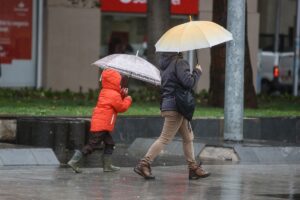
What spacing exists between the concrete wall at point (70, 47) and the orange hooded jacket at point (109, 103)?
12903mm

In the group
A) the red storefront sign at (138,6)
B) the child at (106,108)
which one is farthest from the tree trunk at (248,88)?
the child at (106,108)

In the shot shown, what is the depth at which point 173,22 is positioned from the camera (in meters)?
26.1

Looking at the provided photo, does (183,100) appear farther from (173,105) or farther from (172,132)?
(172,132)

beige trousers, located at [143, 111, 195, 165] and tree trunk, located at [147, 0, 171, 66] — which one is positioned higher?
tree trunk, located at [147, 0, 171, 66]

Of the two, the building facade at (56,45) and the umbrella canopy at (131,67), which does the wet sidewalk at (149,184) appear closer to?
the umbrella canopy at (131,67)

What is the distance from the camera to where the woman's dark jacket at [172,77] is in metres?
10.8

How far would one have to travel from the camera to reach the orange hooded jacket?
11.6m

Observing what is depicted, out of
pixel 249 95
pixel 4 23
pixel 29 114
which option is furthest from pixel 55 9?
pixel 29 114

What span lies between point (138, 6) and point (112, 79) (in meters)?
14.4

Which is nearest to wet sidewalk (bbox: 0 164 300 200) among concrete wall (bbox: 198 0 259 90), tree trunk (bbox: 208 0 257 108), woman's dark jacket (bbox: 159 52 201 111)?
woman's dark jacket (bbox: 159 52 201 111)

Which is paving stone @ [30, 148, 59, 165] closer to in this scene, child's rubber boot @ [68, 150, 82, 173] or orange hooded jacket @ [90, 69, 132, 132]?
child's rubber boot @ [68, 150, 82, 173]

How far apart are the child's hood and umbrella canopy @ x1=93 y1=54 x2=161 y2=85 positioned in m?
0.12

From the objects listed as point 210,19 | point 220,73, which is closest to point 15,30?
point 210,19

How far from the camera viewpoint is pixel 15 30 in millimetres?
24156
